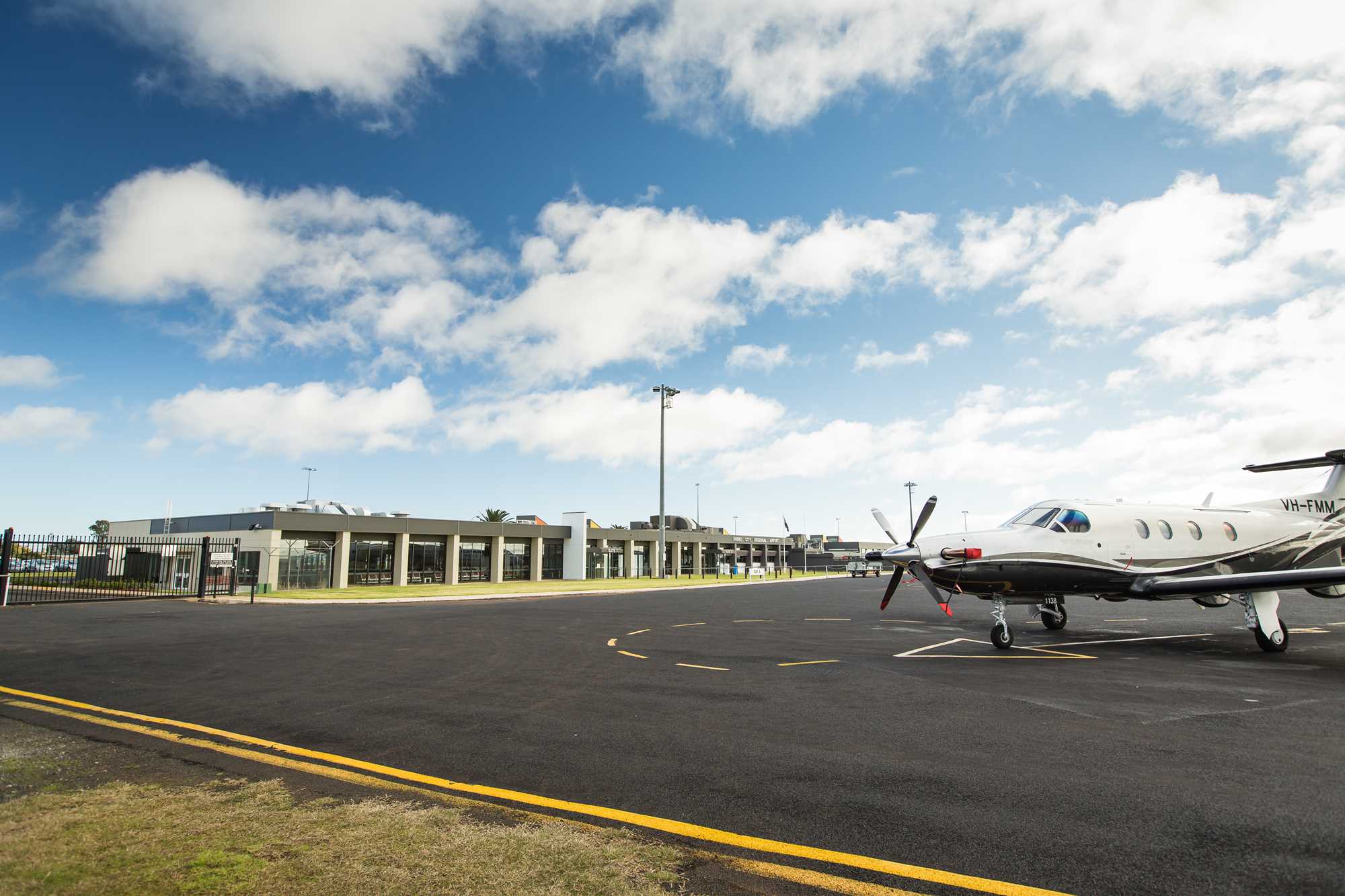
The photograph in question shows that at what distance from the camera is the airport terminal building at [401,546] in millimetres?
41562

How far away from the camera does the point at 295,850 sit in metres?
4.28

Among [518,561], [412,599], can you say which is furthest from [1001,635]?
[518,561]

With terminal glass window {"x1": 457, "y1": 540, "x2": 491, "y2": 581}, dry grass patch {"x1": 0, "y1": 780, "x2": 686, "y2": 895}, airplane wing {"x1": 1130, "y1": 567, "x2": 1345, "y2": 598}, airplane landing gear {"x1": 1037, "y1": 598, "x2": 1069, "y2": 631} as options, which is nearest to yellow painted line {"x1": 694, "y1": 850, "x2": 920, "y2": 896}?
dry grass patch {"x1": 0, "y1": 780, "x2": 686, "y2": 895}

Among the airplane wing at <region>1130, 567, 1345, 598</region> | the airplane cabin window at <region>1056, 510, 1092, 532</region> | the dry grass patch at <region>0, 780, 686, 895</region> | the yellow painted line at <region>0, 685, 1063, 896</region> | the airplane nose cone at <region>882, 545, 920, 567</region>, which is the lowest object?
the yellow painted line at <region>0, 685, 1063, 896</region>

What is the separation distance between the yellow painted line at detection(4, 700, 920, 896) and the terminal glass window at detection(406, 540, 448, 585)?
44598 millimetres

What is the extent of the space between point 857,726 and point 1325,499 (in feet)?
60.6

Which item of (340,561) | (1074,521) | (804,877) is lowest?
(804,877)

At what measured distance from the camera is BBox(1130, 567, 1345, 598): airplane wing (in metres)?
12.9

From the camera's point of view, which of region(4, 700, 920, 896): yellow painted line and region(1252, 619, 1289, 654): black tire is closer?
region(4, 700, 920, 896): yellow painted line

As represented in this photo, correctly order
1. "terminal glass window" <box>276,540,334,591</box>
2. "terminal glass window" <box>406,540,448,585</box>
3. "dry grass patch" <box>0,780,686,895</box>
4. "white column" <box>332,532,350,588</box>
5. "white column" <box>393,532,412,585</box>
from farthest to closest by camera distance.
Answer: "terminal glass window" <box>406,540,448,585</box> → "white column" <box>393,532,412,585</box> → "white column" <box>332,532,350,588</box> → "terminal glass window" <box>276,540,334,591</box> → "dry grass patch" <box>0,780,686,895</box>

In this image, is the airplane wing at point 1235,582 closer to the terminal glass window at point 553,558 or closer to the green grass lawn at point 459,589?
the green grass lawn at point 459,589

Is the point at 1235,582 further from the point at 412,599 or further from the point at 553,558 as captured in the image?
the point at 553,558

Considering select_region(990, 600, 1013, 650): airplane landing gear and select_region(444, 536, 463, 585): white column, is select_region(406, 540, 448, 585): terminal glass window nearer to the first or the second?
select_region(444, 536, 463, 585): white column

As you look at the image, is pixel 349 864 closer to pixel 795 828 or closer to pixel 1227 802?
pixel 795 828
